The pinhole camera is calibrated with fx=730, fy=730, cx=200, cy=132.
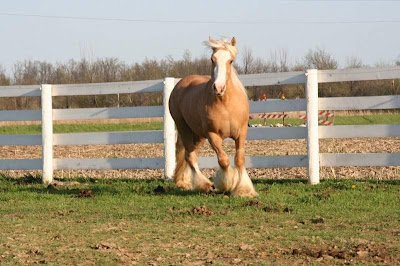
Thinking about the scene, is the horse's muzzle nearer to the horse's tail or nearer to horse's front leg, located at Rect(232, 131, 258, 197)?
horse's front leg, located at Rect(232, 131, 258, 197)

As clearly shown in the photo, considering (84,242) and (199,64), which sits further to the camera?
(199,64)

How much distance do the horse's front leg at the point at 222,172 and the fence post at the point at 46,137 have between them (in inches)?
145

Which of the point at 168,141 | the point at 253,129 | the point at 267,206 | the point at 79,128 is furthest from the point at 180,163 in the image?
the point at 79,128

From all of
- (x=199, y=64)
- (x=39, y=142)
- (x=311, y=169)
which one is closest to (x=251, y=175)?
(x=311, y=169)

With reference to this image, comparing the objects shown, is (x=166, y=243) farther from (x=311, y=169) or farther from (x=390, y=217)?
(x=311, y=169)

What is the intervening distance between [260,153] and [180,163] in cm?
545

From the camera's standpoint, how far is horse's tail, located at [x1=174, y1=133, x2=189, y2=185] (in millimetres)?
10633

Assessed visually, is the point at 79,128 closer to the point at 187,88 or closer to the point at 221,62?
the point at 187,88

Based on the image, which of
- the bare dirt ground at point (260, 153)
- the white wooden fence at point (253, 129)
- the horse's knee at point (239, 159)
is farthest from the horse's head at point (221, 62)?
the bare dirt ground at point (260, 153)

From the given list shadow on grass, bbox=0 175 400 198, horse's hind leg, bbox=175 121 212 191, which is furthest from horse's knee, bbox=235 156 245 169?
horse's hind leg, bbox=175 121 212 191

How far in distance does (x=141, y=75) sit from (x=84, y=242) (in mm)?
49065

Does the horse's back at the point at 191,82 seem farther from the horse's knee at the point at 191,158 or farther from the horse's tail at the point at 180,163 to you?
the horse's knee at the point at 191,158

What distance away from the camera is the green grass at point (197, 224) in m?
6.05

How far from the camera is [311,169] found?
10719mm
